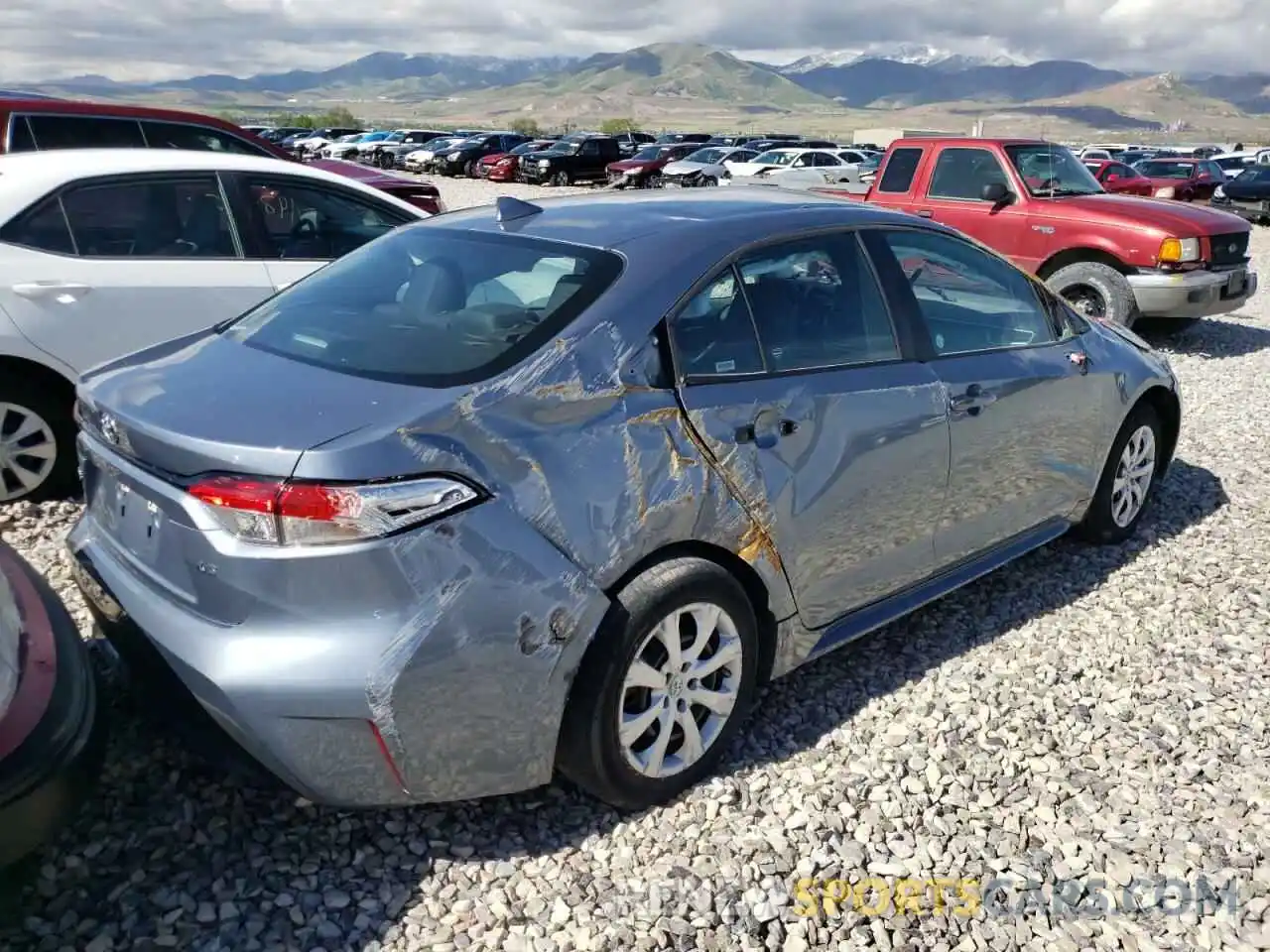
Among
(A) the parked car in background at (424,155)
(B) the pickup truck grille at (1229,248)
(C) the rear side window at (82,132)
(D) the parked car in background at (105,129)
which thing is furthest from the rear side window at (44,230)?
(A) the parked car in background at (424,155)

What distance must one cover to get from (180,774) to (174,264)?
289 cm

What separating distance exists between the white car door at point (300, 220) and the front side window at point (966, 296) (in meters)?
2.93

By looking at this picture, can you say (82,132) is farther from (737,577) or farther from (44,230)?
(737,577)

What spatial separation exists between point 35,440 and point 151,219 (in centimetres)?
118

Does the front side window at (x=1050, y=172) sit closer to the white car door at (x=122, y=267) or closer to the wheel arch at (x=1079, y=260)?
the wheel arch at (x=1079, y=260)

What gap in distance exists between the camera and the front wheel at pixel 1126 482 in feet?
15.4

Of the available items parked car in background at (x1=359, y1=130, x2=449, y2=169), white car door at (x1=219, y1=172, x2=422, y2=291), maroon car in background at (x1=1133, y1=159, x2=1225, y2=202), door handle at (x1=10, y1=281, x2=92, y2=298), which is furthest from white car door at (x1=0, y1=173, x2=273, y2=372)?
parked car in background at (x1=359, y1=130, x2=449, y2=169)

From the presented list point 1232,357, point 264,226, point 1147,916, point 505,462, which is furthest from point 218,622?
point 1232,357

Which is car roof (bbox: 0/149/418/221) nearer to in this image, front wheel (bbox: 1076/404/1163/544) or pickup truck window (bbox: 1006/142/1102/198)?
front wheel (bbox: 1076/404/1163/544)

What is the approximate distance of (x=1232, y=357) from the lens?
9.66 metres

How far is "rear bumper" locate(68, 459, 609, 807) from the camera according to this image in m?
2.31

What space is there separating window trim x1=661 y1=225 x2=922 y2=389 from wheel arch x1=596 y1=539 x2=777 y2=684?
450 mm

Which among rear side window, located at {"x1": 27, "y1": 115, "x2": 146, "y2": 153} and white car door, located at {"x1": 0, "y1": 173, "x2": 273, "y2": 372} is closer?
white car door, located at {"x1": 0, "y1": 173, "x2": 273, "y2": 372}

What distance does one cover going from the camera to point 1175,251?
9000mm
